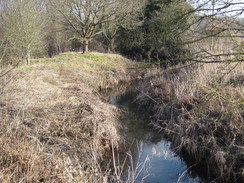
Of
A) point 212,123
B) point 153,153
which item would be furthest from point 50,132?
point 212,123

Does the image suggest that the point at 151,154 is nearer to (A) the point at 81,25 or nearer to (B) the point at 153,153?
(B) the point at 153,153

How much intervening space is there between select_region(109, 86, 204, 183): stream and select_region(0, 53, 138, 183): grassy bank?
0.73m

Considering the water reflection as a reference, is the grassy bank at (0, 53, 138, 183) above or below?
above

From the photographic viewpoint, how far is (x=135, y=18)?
1862cm

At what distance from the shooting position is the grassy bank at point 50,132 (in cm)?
321

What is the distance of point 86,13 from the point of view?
15.8m

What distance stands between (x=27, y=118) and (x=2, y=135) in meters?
1.55

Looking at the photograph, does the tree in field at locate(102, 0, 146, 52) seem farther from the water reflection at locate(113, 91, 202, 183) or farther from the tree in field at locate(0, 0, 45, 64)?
the water reflection at locate(113, 91, 202, 183)

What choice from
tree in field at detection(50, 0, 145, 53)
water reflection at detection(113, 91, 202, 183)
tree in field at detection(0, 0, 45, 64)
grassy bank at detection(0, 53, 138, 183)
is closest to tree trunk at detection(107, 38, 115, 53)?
tree in field at detection(50, 0, 145, 53)

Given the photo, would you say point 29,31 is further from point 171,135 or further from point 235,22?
point 235,22

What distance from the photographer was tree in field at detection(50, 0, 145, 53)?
15.4 m

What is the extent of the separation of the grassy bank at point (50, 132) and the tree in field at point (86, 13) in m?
7.96

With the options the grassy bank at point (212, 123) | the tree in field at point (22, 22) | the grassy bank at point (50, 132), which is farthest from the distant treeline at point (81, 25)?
the grassy bank at point (50, 132)

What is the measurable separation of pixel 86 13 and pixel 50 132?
12.4 meters
